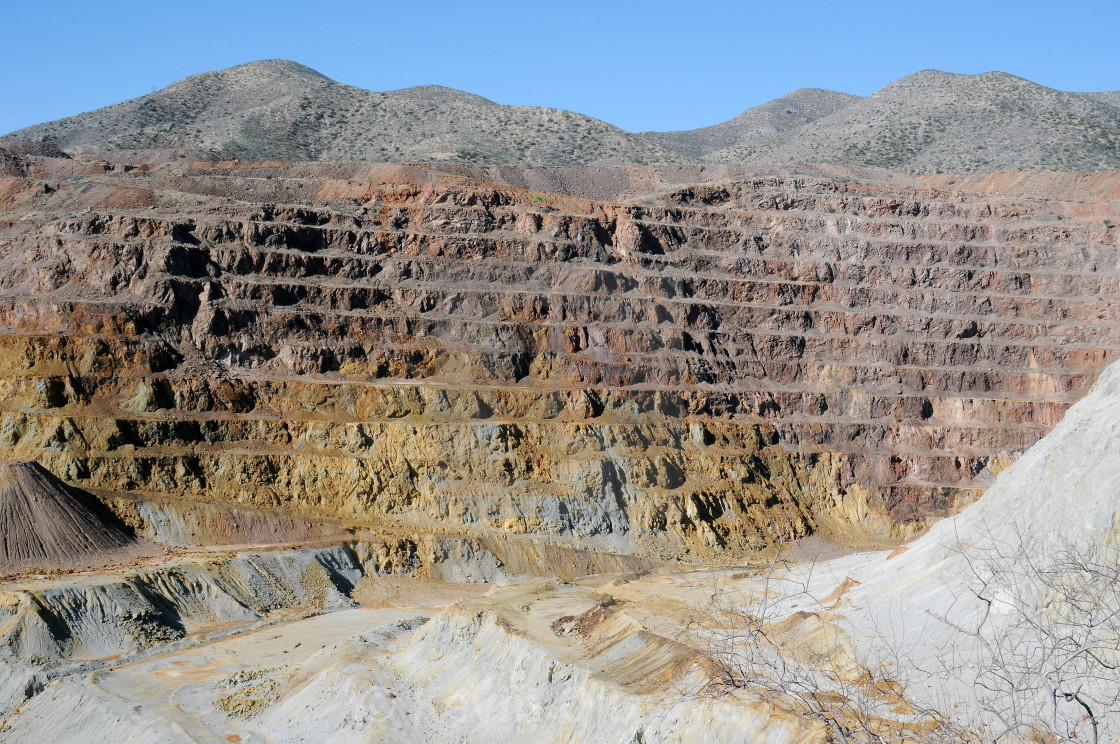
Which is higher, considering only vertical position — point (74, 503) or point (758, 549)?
point (74, 503)

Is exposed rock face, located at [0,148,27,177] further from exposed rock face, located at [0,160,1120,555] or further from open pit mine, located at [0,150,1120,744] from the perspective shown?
exposed rock face, located at [0,160,1120,555]

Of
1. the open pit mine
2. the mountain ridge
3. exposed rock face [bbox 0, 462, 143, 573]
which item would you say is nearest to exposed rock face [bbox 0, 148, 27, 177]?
the open pit mine

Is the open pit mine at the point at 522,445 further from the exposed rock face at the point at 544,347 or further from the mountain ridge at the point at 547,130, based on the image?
the mountain ridge at the point at 547,130

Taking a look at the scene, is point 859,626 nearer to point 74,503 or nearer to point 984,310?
point 74,503

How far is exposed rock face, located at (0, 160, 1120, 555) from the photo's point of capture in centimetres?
4759

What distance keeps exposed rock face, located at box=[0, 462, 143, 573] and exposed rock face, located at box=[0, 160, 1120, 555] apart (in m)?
2.90

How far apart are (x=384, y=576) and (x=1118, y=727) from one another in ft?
102

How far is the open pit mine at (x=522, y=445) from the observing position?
24578 millimetres

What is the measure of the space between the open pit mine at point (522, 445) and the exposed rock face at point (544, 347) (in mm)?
194

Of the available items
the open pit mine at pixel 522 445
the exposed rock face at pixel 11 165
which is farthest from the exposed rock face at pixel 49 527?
the exposed rock face at pixel 11 165

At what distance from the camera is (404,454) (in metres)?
48.2

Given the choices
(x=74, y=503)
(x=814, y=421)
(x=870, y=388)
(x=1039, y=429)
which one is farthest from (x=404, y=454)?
(x=1039, y=429)

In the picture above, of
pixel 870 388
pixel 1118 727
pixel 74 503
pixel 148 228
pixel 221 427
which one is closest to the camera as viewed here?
pixel 1118 727

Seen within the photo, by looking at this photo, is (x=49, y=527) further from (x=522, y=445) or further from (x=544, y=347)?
(x=544, y=347)
